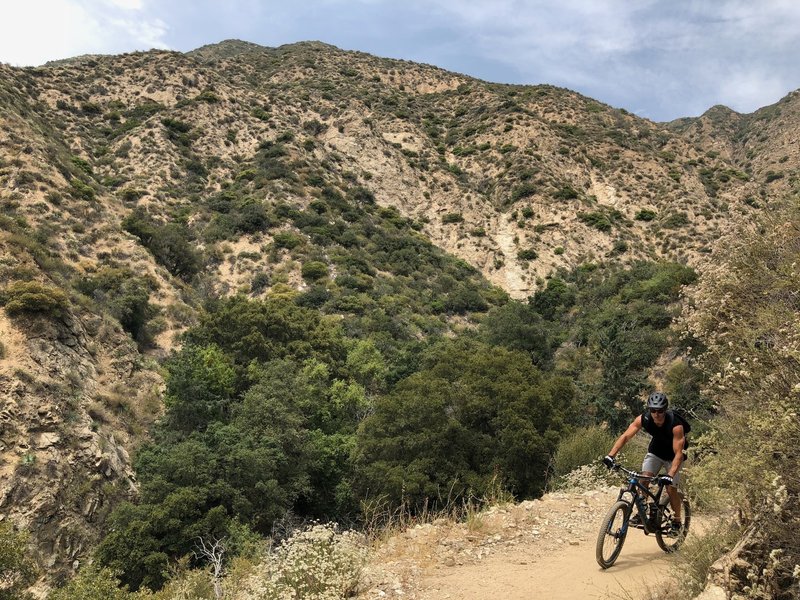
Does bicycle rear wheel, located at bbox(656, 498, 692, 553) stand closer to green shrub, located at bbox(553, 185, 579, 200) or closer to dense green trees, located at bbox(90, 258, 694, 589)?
dense green trees, located at bbox(90, 258, 694, 589)

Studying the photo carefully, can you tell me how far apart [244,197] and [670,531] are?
45.7 metres

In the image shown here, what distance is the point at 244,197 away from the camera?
46.1 metres

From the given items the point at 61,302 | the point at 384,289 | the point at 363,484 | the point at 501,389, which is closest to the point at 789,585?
the point at 501,389

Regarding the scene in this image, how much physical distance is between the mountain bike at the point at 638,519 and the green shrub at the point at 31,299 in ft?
67.3

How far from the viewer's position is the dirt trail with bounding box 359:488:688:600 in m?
5.24

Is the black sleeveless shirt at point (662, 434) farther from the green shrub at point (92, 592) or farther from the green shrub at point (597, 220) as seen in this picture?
the green shrub at point (597, 220)

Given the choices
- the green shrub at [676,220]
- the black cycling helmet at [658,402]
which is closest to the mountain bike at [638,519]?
the black cycling helmet at [658,402]

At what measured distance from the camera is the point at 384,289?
4053 cm

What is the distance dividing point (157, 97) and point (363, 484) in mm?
56678

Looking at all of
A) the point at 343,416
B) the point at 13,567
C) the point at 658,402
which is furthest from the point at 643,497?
the point at 343,416

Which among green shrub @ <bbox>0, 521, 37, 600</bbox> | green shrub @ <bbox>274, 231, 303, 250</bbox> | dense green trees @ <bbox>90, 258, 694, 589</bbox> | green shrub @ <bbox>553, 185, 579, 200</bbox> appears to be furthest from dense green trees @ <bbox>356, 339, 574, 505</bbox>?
green shrub @ <bbox>553, 185, 579, 200</bbox>

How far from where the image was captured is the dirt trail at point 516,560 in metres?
5.24

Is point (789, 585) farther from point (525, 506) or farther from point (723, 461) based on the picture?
point (525, 506)

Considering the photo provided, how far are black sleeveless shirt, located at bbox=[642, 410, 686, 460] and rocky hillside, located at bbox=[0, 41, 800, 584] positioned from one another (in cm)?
596
